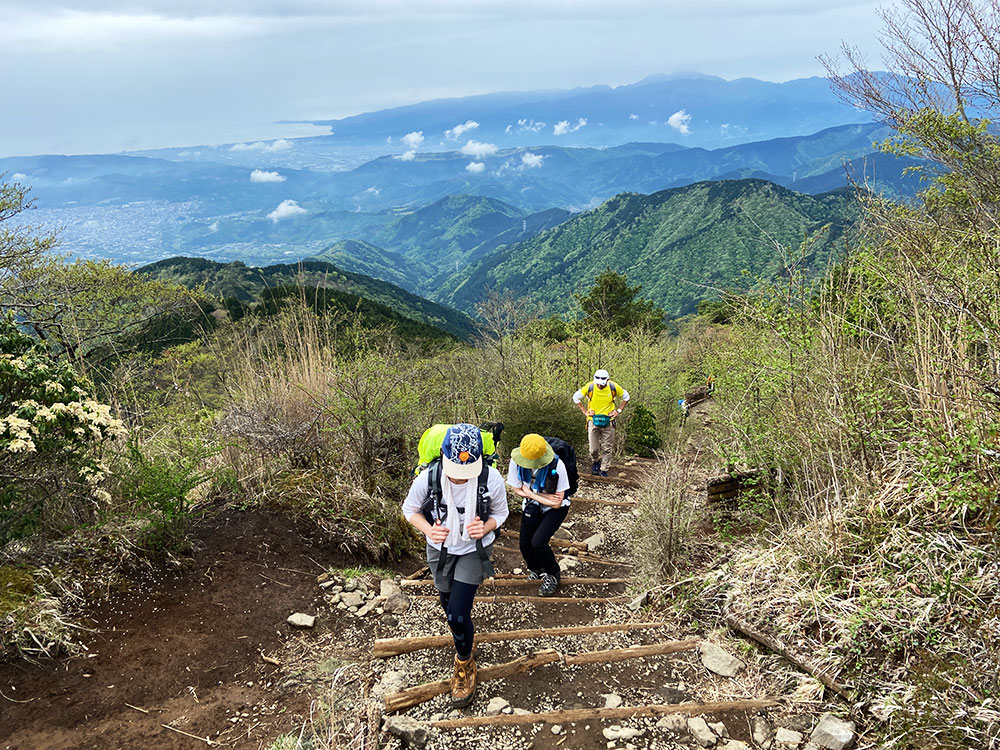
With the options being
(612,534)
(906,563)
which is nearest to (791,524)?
(906,563)

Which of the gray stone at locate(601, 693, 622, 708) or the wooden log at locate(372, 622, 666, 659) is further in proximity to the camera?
the wooden log at locate(372, 622, 666, 659)

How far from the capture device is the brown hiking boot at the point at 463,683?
10.2 ft

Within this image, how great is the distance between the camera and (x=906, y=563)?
3094 millimetres

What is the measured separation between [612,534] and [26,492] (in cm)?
564

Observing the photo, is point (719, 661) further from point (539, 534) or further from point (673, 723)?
point (539, 534)

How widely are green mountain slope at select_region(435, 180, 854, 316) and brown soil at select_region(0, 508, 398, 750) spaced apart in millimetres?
98753

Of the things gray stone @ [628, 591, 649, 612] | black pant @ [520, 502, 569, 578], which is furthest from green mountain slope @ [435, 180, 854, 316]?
gray stone @ [628, 591, 649, 612]

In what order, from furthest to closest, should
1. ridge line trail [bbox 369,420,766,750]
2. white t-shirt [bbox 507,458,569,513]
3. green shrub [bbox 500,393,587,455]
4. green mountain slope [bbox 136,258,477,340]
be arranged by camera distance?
green mountain slope [bbox 136,258,477,340], green shrub [bbox 500,393,587,455], white t-shirt [bbox 507,458,569,513], ridge line trail [bbox 369,420,766,750]

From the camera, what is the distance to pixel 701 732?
272cm

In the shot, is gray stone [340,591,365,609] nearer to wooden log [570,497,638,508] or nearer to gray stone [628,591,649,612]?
gray stone [628,591,649,612]

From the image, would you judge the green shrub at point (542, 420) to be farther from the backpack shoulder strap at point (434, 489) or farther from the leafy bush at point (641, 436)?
the backpack shoulder strap at point (434, 489)

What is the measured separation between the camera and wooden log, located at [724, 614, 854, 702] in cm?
285

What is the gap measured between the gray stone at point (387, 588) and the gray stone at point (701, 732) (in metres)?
2.46

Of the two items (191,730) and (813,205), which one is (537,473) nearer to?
(191,730)
